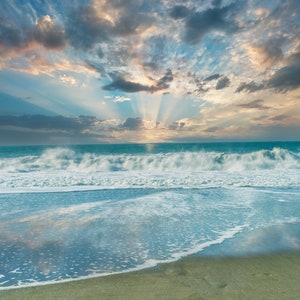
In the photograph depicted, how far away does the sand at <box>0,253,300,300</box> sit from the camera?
14.1 feet

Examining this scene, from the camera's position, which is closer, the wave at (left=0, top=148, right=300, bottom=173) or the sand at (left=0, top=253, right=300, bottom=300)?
the sand at (left=0, top=253, right=300, bottom=300)

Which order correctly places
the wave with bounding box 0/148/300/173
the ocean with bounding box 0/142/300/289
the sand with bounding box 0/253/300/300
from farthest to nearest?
1. the wave with bounding box 0/148/300/173
2. the ocean with bounding box 0/142/300/289
3. the sand with bounding box 0/253/300/300

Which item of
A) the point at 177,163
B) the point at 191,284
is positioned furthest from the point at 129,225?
the point at 177,163

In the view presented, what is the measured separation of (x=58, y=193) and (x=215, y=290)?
37.2 ft

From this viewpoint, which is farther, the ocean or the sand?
the ocean

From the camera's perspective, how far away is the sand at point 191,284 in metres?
4.31

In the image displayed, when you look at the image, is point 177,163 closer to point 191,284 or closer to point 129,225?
point 129,225

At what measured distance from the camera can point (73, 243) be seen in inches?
262

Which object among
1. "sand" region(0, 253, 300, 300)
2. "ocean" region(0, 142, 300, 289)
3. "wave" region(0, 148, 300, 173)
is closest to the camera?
"sand" region(0, 253, 300, 300)

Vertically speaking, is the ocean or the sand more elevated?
the sand

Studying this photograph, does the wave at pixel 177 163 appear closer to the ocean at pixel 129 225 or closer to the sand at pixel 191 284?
the ocean at pixel 129 225

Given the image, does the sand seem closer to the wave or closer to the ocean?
the ocean

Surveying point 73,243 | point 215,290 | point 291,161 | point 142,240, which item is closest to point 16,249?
point 73,243

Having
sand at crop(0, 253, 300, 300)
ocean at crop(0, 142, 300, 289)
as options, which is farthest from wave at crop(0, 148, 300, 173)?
sand at crop(0, 253, 300, 300)
